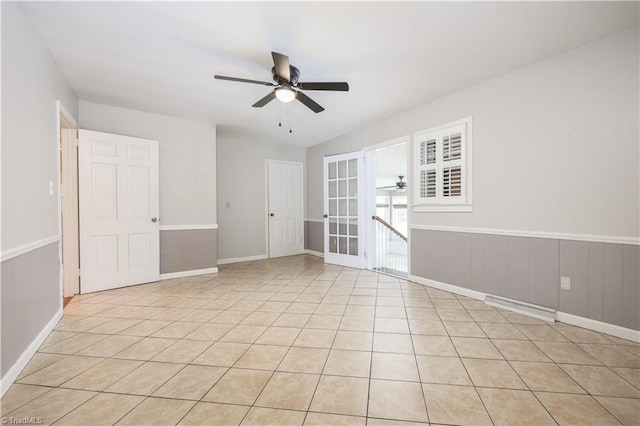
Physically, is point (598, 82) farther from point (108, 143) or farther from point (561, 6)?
point (108, 143)

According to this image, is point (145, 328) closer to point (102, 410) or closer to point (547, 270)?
point (102, 410)

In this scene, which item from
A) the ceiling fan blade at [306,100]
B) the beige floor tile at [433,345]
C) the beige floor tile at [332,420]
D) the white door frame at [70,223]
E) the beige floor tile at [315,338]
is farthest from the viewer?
the white door frame at [70,223]

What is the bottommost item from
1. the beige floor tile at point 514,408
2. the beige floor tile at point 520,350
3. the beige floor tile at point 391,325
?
the beige floor tile at point 514,408

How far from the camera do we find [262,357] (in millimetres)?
2004

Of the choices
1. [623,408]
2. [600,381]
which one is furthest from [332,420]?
[600,381]

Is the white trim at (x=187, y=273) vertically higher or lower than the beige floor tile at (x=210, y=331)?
higher

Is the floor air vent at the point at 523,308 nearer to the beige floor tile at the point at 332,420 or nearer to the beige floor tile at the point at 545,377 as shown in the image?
the beige floor tile at the point at 545,377

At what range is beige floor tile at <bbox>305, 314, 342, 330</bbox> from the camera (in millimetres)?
2523

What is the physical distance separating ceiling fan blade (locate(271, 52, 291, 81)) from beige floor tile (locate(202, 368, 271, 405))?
2351 mm

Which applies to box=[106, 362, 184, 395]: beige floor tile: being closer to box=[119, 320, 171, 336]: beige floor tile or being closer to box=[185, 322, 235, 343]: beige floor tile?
box=[185, 322, 235, 343]: beige floor tile

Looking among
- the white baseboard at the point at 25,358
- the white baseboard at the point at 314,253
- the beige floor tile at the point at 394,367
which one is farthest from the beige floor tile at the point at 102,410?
the white baseboard at the point at 314,253

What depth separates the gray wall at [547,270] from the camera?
2258 millimetres

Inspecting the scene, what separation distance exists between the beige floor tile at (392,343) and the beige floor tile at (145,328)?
1.95 meters

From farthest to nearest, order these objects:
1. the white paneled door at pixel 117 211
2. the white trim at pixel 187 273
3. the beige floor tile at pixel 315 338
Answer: the white trim at pixel 187 273 < the white paneled door at pixel 117 211 < the beige floor tile at pixel 315 338
